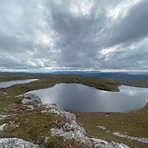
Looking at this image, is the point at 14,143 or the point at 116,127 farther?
the point at 116,127

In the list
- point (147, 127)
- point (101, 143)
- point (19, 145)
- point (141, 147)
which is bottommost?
point (147, 127)

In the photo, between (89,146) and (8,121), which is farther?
(8,121)

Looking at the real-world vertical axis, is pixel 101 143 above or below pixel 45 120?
below

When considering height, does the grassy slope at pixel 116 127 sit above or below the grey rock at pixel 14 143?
below

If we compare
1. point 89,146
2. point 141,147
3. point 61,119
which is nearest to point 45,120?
point 61,119

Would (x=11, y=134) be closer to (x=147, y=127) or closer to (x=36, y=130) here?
(x=36, y=130)

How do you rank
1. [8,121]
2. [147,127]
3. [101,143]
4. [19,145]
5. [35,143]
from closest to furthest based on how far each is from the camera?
1. [19,145]
2. [35,143]
3. [101,143]
4. [8,121]
5. [147,127]

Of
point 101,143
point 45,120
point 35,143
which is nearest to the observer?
point 35,143

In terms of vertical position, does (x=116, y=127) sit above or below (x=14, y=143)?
below

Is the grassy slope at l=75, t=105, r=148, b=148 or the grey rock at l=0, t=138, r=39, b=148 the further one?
the grassy slope at l=75, t=105, r=148, b=148

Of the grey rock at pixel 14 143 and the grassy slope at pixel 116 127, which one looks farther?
the grassy slope at pixel 116 127

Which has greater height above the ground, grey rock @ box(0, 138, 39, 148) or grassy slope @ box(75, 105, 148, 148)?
grey rock @ box(0, 138, 39, 148)
